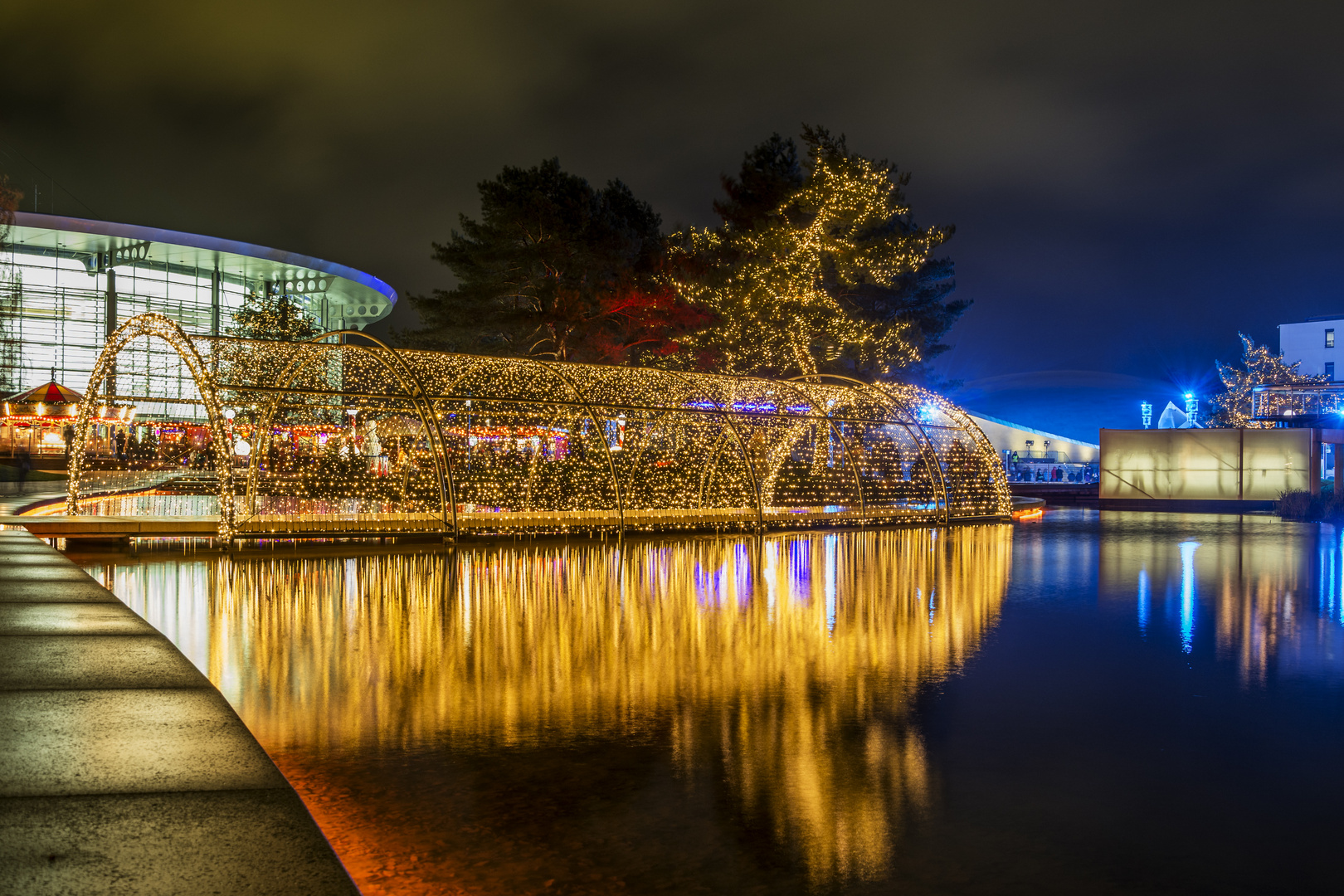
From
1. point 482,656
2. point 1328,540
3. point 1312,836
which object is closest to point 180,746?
point 482,656

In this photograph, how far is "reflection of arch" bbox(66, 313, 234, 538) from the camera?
14820 mm

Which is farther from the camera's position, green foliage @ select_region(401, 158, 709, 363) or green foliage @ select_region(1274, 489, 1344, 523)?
green foliage @ select_region(401, 158, 709, 363)

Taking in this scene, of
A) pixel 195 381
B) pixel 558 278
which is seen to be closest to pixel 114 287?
pixel 558 278

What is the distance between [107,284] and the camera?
62.6 metres

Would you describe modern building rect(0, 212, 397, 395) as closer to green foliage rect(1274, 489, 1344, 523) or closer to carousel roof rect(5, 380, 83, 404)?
carousel roof rect(5, 380, 83, 404)

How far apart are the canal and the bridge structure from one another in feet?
14.8

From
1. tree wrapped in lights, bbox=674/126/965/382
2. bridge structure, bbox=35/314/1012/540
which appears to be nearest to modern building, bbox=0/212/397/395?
bridge structure, bbox=35/314/1012/540

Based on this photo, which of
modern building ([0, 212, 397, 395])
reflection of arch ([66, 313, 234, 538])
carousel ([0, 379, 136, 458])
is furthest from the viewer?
modern building ([0, 212, 397, 395])

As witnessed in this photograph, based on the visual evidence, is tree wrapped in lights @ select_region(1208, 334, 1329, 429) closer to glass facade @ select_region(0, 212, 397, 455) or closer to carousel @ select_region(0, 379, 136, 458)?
glass facade @ select_region(0, 212, 397, 455)

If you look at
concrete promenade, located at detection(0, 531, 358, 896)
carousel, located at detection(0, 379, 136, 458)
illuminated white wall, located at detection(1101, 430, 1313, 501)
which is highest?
carousel, located at detection(0, 379, 136, 458)

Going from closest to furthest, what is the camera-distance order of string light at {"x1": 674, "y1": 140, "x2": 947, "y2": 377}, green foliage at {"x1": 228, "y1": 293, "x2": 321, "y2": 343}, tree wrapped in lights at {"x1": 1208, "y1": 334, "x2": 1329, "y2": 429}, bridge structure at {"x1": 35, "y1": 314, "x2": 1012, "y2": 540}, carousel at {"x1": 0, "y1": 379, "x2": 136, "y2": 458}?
bridge structure at {"x1": 35, "y1": 314, "x2": 1012, "y2": 540} → string light at {"x1": 674, "y1": 140, "x2": 947, "y2": 377} → carousel at {"x1": 0, "y1": 379, "x2": 136, "y2": 458} → green foliage at {"x1": 228, "y1": 293, "x2": 321, "y2": 343} → tree wrapped in lights at {"x1": 1208, "y1": 334, "x2": 1329, "y2": 429}

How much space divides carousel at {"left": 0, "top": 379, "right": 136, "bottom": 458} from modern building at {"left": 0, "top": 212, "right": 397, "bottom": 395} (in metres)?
7.82

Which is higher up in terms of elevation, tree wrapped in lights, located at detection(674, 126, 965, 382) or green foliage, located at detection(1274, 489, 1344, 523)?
tree wrapped in lights, located at detection(674, 126, 965, 382)

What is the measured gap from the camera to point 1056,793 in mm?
4668
